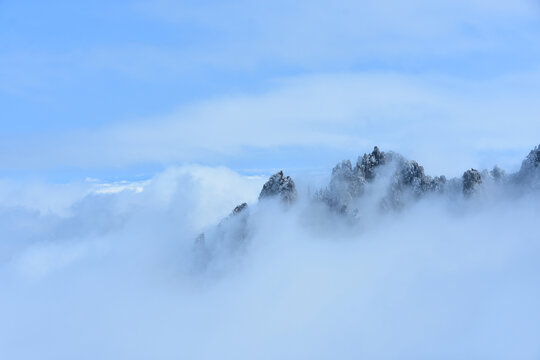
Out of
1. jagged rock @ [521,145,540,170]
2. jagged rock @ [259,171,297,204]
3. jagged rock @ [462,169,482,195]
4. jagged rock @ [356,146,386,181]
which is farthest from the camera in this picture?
jagged rock @ [259,171,297,204]

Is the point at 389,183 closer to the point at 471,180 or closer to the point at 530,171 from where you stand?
the point at 471,180

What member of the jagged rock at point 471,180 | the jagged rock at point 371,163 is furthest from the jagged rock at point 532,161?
the jagged rock at point 371,163

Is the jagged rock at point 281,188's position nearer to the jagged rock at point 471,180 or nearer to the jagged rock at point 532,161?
the jagged rock at point 471,180

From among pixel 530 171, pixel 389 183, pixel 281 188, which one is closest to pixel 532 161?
pixel 530 171

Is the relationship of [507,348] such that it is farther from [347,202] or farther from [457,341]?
[347,202]

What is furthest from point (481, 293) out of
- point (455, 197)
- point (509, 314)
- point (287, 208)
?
point (287, 208)

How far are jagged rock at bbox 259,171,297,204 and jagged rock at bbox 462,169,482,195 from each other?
72162 millimetres

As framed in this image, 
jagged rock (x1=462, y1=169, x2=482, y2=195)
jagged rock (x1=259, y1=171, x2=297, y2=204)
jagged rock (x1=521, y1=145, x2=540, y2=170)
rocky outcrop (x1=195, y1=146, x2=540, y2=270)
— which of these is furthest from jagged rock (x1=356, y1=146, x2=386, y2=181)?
jagged rock (x1=521, y1=145, x2=540, y2=170)

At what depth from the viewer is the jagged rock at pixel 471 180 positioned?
533 ft

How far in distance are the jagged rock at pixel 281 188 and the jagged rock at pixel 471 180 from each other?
72.2 metres

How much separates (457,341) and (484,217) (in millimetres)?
57612

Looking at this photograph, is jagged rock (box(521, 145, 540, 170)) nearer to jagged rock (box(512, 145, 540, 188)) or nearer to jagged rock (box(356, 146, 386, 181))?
jagged rock (box(512, 145, 540, 188))

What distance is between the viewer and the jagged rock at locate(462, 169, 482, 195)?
162m

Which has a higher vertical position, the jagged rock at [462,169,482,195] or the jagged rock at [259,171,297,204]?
the jagged rock at [259,171,297,204]
